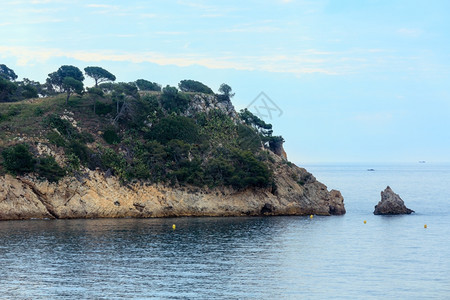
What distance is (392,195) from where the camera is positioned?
114125mm

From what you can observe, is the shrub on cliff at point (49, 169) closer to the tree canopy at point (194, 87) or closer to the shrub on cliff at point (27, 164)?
the shrub on cliff at point (27, 164)

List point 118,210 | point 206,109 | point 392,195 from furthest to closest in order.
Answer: point 206,109, point 392,195, point 118,210

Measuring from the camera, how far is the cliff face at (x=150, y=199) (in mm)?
88875

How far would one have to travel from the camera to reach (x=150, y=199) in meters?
98.2

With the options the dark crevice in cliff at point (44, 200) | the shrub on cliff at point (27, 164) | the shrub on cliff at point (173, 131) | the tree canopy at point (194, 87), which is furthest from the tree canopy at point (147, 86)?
the dark crevice in cliff at point (44, 200)

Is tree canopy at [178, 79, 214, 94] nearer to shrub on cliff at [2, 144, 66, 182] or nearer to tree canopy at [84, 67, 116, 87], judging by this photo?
tree canopy at [84, 67, 116, 87]

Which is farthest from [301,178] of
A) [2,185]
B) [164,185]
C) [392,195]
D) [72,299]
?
[72,299]

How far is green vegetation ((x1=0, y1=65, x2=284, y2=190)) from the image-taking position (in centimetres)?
9731

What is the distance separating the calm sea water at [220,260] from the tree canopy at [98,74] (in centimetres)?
5032

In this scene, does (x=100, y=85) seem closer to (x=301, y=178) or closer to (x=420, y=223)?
(x=301, y=178)

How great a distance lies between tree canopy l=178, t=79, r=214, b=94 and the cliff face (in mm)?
31152

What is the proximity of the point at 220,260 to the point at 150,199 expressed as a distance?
1591 inches

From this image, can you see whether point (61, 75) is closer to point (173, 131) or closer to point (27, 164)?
point (173, 131)

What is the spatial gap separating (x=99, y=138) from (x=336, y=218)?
4401 centimetres
